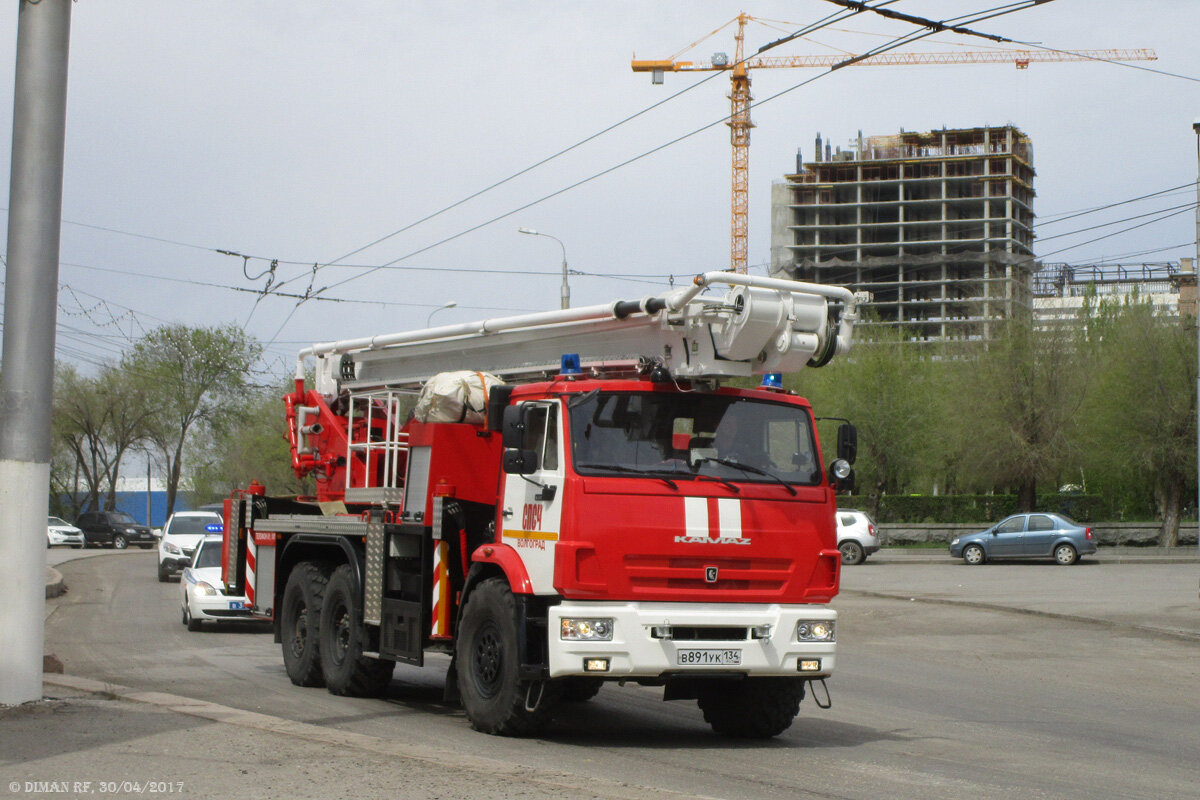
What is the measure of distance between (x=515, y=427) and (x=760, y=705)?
2.81 meters

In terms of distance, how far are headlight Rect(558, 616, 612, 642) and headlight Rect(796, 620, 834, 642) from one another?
1.46 m

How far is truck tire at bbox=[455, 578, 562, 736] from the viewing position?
8.84 m

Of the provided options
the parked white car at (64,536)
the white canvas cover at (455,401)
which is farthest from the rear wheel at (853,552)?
the parked white car at (64,536)

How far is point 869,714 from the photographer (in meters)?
11.4

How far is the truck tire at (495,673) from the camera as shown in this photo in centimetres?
884

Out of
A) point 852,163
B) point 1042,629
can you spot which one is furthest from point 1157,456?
point 852,163

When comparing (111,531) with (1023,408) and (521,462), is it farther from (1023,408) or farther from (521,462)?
(521,462)

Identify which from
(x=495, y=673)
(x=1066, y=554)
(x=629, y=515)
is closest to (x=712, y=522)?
(x=629, y=515)

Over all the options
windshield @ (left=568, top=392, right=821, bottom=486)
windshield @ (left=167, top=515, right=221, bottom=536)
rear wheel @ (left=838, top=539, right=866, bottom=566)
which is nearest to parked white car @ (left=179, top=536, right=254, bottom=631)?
windshield @ (left=568, top=392, right=821, bottom=486)

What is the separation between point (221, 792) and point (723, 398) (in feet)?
14.5

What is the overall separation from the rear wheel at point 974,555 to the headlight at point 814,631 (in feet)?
97.3

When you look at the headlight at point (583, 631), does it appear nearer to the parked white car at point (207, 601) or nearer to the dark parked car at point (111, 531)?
the parked white car at point (207, 601)

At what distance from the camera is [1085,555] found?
35844 mm

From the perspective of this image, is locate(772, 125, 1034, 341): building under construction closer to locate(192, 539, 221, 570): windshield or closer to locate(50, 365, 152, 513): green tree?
locate(50, 365, 152, 513): green tree
